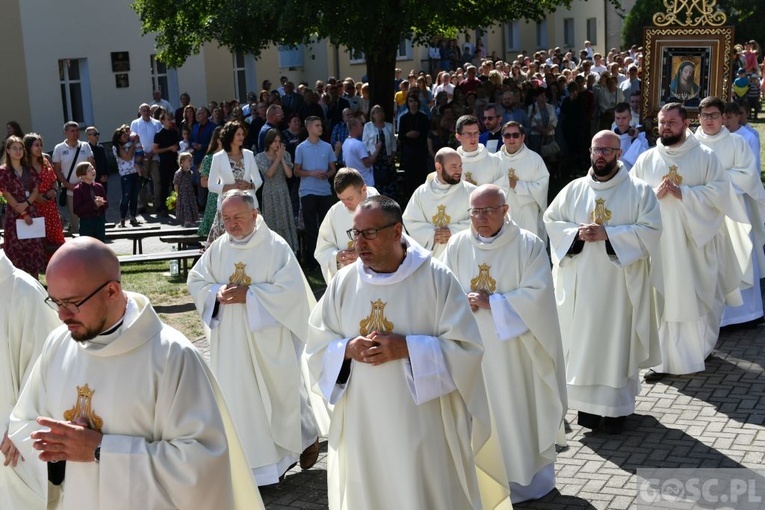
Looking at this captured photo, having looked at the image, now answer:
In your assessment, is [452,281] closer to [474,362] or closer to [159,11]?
[474,362]

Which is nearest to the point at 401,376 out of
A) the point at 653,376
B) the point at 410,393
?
the point at 410,393

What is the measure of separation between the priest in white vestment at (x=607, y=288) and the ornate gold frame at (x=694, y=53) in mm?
5632

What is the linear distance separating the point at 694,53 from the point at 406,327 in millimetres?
9445

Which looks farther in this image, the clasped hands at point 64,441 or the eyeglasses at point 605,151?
the eyeglasses at point 605,151

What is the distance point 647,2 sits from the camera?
41906mm

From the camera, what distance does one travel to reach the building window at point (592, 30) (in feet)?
173

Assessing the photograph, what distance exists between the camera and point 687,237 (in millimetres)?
10523

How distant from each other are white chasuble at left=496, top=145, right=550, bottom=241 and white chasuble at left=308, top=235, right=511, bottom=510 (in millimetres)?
6290

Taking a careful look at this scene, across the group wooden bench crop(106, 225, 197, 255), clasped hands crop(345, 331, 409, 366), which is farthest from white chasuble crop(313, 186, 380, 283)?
wooden bench crop(106, 225, 197, 255)

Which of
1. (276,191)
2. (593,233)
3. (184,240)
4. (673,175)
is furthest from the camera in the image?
(184,240)

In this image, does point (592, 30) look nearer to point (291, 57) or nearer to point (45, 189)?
point (291, 57)

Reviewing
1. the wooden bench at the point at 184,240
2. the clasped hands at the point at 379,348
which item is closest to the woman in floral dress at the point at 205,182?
the wooden bench at the point at 184,240

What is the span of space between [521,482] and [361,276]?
7.68 feet

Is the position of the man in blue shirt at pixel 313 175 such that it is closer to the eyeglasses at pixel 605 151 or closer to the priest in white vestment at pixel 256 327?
the eyeglasses at pixel 605 151
